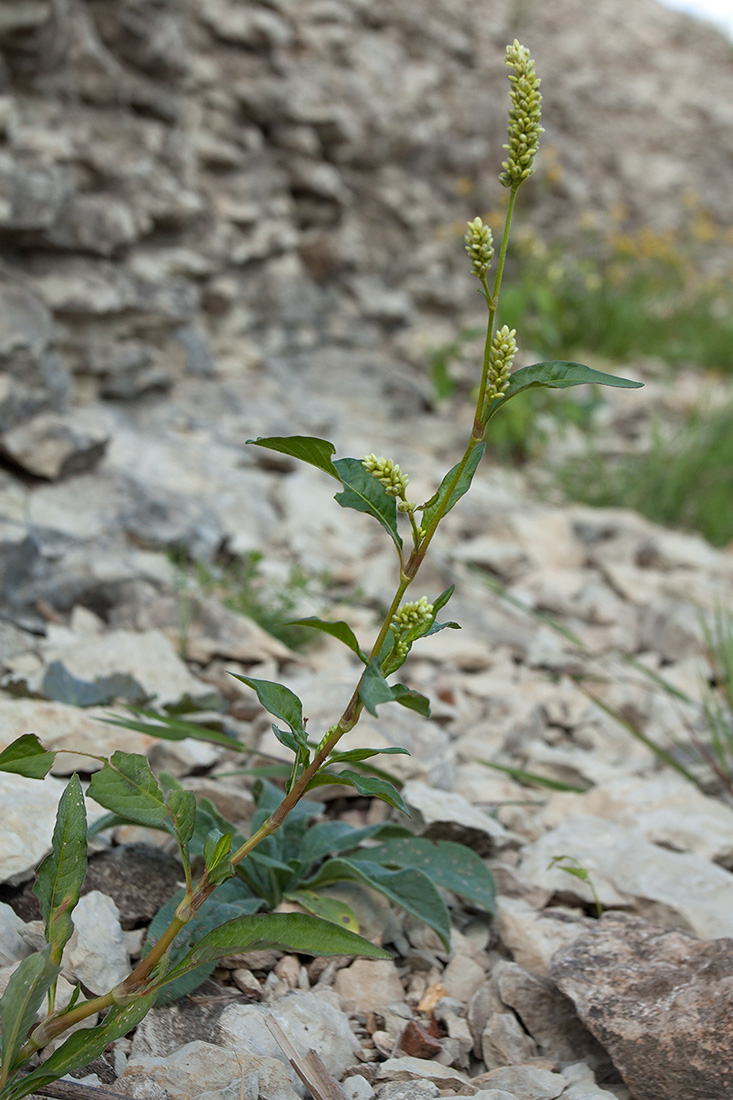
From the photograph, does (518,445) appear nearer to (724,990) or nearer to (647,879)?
(647,879)

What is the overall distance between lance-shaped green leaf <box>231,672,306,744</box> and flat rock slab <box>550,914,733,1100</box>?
57 centimetres

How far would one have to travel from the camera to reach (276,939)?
1.06m

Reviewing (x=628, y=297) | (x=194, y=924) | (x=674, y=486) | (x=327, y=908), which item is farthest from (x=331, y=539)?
(x=628, y=297)

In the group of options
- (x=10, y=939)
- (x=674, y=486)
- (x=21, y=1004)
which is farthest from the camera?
(x=674, y=486)

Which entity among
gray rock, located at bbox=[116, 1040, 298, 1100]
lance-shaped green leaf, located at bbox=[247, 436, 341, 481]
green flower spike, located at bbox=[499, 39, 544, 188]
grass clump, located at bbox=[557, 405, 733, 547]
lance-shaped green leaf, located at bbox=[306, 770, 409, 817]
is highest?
green flower spike, located at bbox=[499, 39, 544, 188]

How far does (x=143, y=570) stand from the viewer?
102 inches

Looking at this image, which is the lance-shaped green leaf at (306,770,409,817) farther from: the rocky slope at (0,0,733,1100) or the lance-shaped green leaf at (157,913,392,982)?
the rocky slope at (0,0,733,1100)

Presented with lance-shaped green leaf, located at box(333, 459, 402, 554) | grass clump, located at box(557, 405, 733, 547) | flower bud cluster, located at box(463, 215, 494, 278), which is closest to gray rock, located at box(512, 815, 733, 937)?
lance-shaped green leaf, located at box(333, 459, 402, 554)

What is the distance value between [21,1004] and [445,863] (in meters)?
0.74

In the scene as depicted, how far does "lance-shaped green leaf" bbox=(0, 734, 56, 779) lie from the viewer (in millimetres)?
1033

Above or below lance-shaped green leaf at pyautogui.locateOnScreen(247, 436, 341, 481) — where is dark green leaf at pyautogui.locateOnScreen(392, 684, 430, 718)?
below

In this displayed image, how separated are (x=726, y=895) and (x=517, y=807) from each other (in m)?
0.46

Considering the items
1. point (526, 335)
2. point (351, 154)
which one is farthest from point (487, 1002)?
point (351, 154)

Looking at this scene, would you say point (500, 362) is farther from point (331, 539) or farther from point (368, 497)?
point (331, 539)
